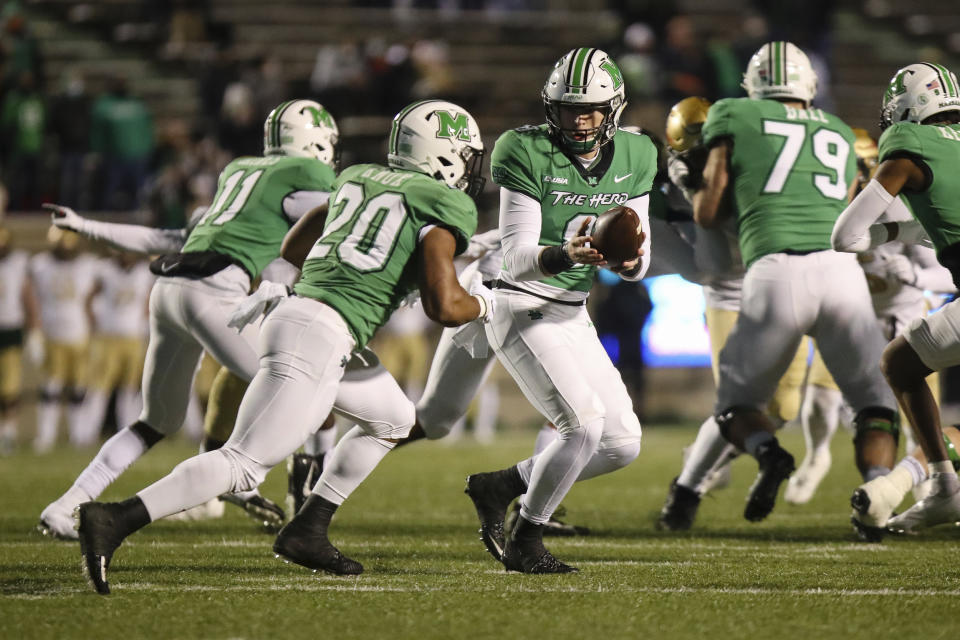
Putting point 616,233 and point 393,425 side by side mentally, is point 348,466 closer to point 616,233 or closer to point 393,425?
point 393,425

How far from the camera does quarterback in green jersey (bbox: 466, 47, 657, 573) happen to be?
4.59 meters

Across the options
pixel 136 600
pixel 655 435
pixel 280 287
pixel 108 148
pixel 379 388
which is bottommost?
pixel 655 435

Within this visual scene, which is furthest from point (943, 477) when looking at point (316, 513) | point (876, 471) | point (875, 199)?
point (316, 513)

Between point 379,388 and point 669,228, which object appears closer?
point 379,388

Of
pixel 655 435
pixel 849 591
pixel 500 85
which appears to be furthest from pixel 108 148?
pixel 849 591

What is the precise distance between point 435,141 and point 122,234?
1904 millimetres

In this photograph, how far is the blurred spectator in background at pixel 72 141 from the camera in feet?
46.3

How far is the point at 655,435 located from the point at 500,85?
5.28 meters

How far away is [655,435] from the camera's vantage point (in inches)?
483

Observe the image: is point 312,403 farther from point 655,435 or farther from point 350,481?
point 655,435

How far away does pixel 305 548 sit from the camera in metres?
4.44

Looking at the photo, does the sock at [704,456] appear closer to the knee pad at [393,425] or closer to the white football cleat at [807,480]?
the white football cleat at [807,480]

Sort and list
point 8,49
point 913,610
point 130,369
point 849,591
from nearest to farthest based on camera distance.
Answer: point 913,610 < point 849,591 < point 130,369 < point 8,49

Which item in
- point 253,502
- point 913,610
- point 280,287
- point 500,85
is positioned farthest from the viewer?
point 500,85
